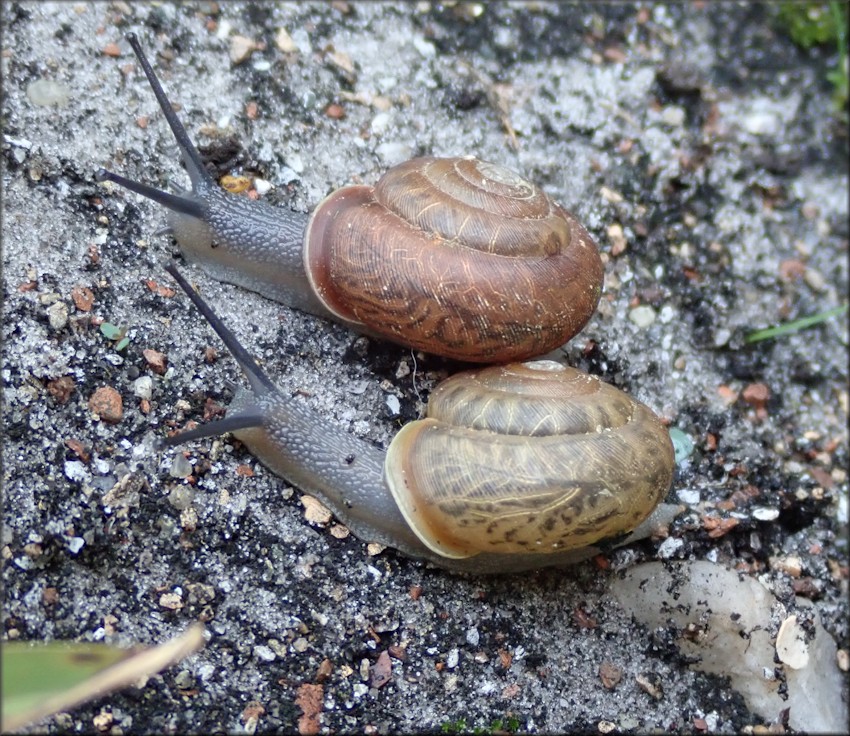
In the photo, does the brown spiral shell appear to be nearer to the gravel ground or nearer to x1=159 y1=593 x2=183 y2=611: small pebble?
the gravel ground

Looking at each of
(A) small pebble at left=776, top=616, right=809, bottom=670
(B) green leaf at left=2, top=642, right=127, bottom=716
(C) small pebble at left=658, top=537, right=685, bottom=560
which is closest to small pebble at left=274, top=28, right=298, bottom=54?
(C) small pebble at left=658, top=537, right=685, bottom=560

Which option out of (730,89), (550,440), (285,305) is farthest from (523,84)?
(550,440)

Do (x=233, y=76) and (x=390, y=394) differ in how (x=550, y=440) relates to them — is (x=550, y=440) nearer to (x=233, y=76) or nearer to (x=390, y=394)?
(x=390, y=394)

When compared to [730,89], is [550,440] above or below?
below

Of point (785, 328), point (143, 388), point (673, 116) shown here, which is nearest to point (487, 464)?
point (143, 388)

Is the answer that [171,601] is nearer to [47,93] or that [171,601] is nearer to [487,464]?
[487,464]

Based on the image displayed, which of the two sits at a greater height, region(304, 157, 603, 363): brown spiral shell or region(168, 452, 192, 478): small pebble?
region(304, 157, 603, 363): brown spiral shell
